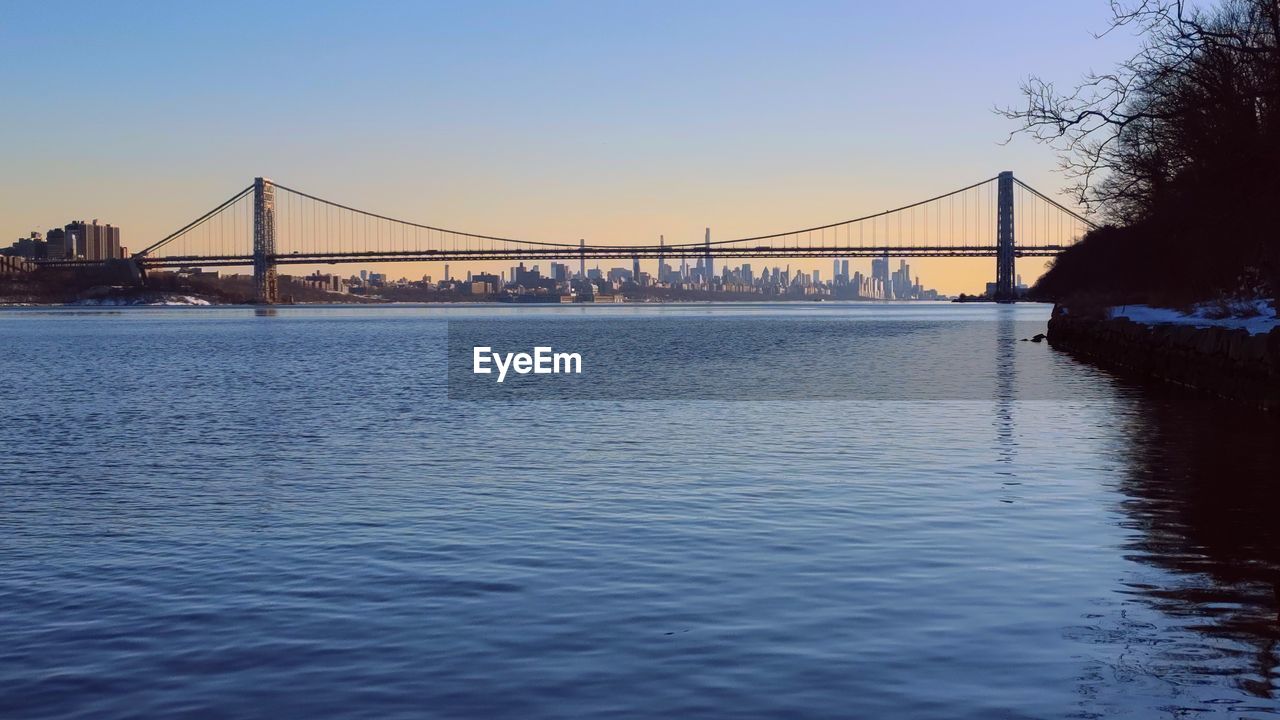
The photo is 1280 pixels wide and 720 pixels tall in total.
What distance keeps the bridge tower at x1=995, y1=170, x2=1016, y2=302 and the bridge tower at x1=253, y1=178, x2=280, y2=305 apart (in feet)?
226

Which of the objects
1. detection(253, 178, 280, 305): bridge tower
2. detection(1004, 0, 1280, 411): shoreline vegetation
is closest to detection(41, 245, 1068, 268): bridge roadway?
detection(253, 178, 280, 305): bridge tower

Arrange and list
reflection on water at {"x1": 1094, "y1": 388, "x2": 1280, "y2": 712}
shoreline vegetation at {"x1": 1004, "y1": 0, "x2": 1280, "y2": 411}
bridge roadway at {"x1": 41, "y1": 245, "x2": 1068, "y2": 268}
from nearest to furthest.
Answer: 1. reflection on water at {"x1": 1094, "y1": 388, "x2": 1280, "y2": 712}
2. shoreline vegetation at {"x1": 1004, "y1": 0, "x2": 1280, "y2": 411}
3. bridge roadway at {"x1": 41, "y1": 245, "x2": 1068, "y2": 268}

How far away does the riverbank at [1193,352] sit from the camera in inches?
794

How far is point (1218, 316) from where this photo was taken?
3108 cm

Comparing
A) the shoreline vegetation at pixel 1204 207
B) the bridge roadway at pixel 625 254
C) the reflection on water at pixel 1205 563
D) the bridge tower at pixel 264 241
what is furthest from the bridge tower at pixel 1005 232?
the reflection on water at pixel 1205 563

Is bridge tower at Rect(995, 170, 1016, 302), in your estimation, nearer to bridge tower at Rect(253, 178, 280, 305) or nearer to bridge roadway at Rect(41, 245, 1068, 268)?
bridge roadway at Rect(41, 245, 1068, 268)

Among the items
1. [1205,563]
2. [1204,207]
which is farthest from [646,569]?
[1204,207]

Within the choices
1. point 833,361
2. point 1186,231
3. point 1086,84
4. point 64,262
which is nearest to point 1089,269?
point 833,361

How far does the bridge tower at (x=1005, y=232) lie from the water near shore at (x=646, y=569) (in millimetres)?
118578

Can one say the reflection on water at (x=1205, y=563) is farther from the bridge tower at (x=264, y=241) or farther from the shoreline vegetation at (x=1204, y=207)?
the bridge tower at (x=264, y=241)

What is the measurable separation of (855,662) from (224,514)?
249 inches

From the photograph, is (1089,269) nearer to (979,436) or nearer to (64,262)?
(979,436)

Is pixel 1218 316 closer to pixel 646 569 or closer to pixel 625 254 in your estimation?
pixel 646 569

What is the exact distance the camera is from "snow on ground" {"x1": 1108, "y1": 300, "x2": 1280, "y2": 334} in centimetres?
2541
